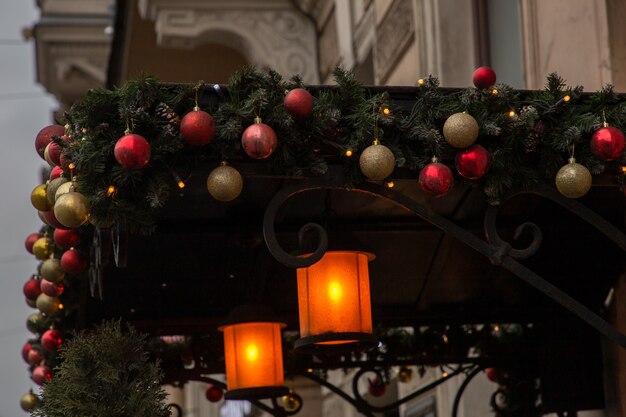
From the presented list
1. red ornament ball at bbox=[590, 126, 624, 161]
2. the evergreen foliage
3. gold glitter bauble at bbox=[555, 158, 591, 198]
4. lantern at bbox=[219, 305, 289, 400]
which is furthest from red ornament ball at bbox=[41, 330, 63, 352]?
red ornament ball at bbox=[590, 126, 624, 161]

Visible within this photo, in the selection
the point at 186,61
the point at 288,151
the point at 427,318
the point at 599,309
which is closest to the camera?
the point at 288,151

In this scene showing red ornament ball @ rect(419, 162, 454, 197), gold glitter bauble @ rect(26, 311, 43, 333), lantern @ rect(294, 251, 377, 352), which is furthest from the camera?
gold glitter bauble @ rect(26, 311, 43, 333)

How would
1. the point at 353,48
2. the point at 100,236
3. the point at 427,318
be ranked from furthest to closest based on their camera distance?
the point at 353,48 → the point at 427,318 → the point at 100,236

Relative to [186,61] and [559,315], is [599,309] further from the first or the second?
[186,61]

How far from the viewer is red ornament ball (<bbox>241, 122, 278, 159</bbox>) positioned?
4668 millimetres

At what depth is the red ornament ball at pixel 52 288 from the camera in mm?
6266

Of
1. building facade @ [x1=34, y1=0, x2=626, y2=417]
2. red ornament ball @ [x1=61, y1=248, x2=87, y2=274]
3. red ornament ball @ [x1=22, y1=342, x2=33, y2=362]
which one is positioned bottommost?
red ornament ball @ [x1=22, y1=342, x2=33, y2=362]

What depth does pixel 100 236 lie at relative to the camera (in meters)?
5.28

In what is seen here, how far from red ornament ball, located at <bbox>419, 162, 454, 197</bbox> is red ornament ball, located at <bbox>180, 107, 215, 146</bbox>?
80 centimetres

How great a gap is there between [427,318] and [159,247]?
67.7 inches

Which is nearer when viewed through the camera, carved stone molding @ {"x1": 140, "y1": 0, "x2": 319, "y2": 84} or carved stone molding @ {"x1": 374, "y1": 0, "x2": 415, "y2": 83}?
carved stone molding @ {"x1": 374, "y1": 0, "x2": 415, "y2": 83}

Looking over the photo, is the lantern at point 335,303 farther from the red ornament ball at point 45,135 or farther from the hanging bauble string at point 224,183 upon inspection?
the red ornament ball at point 45,135

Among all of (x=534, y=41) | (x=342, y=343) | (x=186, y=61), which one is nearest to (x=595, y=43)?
(x=534, y=41)

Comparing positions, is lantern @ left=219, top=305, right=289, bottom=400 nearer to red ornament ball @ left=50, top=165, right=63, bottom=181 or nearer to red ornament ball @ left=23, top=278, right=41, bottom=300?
red ornament ball @ left=23, top=278, right=41, bottom=300
